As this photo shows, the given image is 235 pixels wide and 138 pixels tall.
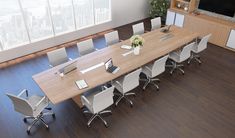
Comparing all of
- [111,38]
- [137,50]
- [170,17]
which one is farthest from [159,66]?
[170,17]

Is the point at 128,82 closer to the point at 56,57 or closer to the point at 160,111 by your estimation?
the point at 160,111

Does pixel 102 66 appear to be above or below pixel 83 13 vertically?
below

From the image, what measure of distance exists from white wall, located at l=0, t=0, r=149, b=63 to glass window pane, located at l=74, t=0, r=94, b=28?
23 cm

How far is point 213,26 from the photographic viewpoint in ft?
21.3

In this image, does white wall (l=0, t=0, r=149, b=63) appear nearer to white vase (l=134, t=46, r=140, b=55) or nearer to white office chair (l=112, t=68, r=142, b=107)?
white vase (l=134, t=46, r=140, b=55)

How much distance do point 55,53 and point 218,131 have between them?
363cm

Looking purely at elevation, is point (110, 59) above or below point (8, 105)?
above

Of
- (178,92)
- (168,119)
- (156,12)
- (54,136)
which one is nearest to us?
(54,136)

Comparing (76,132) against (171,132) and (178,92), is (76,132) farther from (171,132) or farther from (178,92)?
(178,92)

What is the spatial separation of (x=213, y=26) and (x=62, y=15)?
480 cm

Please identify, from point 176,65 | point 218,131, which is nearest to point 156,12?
point 176,65

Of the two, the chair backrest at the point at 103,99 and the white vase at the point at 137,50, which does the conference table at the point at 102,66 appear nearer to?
the white vase at the point at 137,50

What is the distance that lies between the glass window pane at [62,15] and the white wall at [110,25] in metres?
0.24

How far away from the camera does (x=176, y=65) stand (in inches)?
211
